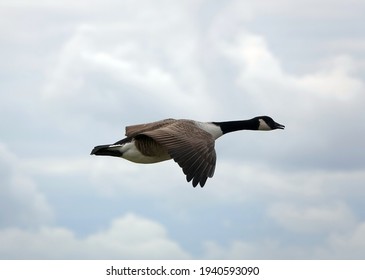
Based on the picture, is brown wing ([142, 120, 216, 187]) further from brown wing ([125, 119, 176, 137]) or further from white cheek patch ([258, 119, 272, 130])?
white cheek patch ([258, 119, 272, 130])

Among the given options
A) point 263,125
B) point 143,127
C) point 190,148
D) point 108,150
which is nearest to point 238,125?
point 263,125

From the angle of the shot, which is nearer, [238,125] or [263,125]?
[238,125]

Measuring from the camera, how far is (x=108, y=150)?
23969 millimetres

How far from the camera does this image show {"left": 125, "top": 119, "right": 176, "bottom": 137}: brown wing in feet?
80.5

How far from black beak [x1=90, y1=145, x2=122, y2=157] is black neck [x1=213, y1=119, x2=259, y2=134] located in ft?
9.67

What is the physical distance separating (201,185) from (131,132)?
13.5 feet

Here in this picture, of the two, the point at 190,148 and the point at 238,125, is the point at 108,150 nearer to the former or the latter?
the point at 190,148

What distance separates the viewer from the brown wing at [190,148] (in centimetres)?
2162

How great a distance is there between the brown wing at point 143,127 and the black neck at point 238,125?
1518 millimetres

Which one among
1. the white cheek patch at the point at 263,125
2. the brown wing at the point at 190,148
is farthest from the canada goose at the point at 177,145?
the white cheek patch at the point at 263,125

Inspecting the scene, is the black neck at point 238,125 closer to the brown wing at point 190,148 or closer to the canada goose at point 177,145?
the canada goose at point 177,145

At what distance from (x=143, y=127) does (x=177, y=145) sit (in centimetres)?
282
